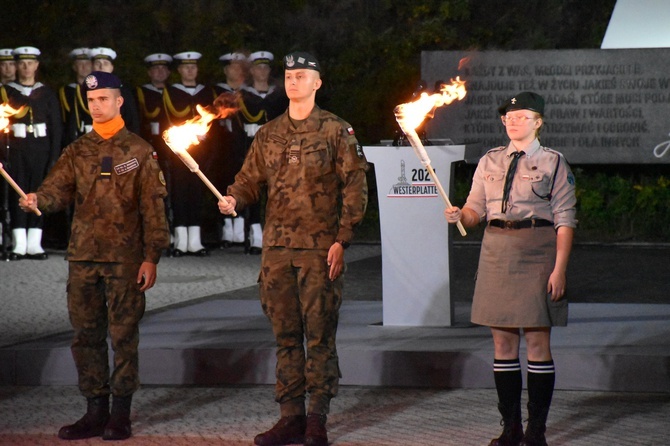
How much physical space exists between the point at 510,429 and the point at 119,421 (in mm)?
2003

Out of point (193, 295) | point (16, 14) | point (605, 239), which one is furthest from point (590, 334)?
point (16, 14)

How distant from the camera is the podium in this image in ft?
29.5

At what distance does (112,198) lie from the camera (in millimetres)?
6750

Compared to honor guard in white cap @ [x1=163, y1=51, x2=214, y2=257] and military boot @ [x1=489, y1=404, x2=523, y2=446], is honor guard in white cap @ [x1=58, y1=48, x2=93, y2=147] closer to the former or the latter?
honor guard in white cap @ [x1=163, y1=51, x2=214, y2=257]

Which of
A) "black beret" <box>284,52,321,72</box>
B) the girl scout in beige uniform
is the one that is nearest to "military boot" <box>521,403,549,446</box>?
the girl scout in beige uniform

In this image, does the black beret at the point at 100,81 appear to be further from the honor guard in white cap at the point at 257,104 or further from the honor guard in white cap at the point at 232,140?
the honor guard in white cap at the point at 232,140

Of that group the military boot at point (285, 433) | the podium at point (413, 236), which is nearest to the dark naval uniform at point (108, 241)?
the military boot at point (285, 433)

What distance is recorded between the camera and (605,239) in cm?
1656

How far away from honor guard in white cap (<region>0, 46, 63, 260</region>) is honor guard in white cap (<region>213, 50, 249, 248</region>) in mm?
1892

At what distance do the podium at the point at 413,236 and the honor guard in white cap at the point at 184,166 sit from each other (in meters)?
5.86

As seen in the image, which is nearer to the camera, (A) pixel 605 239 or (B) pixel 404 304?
(B) pixel 404 304

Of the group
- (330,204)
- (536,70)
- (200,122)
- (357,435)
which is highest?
(536,70)

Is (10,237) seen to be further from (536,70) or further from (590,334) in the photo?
(590,334)

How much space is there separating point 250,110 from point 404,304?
6.16 meters
